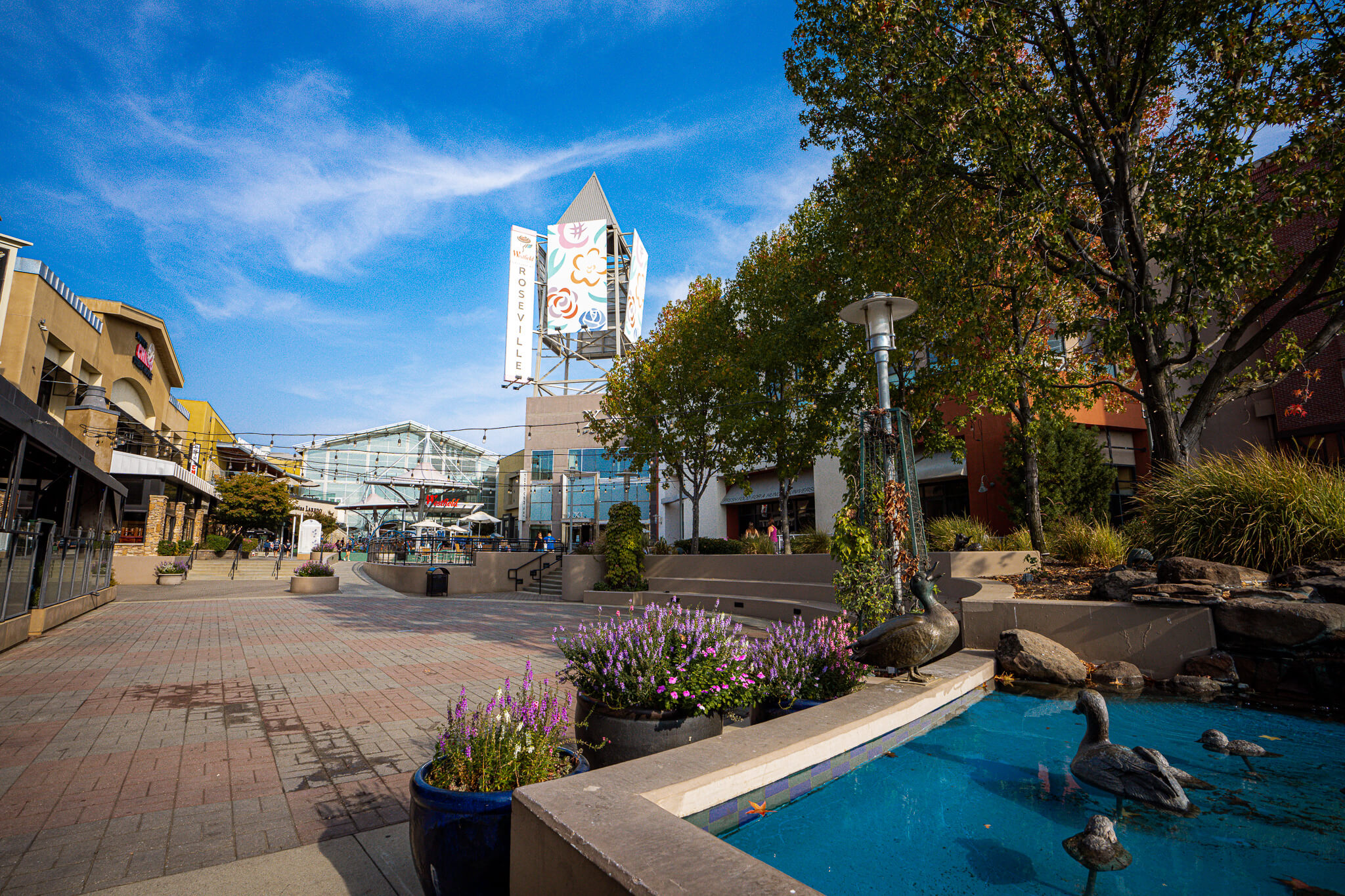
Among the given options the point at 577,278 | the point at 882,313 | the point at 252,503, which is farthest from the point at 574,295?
the point at 882,313

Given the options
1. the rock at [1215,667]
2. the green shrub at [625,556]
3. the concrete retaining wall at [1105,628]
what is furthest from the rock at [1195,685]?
the green shrub at [625,556]

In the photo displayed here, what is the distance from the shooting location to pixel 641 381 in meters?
20.4

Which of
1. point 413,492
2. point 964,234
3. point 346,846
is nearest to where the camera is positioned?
point 346,846

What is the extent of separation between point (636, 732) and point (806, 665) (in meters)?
1.87

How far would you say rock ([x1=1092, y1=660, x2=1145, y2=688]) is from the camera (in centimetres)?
646

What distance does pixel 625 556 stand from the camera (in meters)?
17.9

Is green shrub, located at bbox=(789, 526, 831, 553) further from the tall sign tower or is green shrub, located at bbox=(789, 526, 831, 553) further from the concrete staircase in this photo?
the tall sign tower

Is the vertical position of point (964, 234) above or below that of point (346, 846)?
above

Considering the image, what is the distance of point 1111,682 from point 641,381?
15703 mm

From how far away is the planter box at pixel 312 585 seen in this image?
20828 millimetres

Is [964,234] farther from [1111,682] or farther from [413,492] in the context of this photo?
[413,492]

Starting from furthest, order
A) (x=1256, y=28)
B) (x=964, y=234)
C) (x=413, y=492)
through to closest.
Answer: (x=413, y=492), (x=964, y=234), (x=1256, y=28)

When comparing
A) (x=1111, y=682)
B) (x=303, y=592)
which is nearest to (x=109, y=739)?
(x=1111, y=682)

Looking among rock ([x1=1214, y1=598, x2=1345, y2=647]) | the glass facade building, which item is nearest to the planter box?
rock ([x1=1214, y1=598, x2=1345, y2=647])
